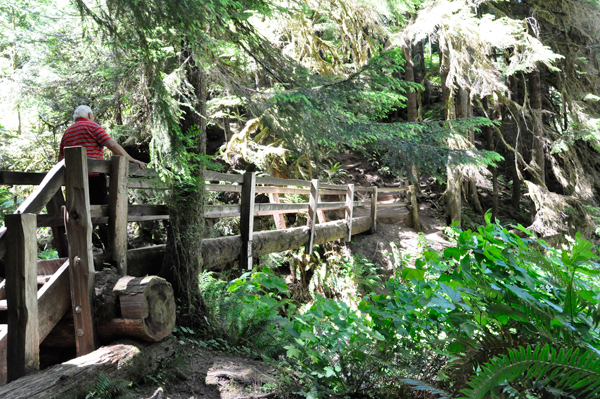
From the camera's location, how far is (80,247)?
3.44 metres

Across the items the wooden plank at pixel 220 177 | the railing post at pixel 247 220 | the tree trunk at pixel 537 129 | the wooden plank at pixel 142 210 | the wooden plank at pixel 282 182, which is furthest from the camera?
the tree trunk at pixel 537 129

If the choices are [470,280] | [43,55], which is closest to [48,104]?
[43,55]

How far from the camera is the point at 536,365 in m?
1.62

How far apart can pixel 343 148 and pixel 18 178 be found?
5.34m

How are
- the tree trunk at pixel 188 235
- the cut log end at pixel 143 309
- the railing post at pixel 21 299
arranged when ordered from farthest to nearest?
the tree trunk at pixel 188 235 → the cut log end at pixel 143 309 → the railing post at pixel 21 299

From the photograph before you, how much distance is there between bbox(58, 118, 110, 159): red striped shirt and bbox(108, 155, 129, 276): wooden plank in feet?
2.34

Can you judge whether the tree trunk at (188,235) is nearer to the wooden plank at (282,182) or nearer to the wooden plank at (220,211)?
the wooden plank at (220,211)

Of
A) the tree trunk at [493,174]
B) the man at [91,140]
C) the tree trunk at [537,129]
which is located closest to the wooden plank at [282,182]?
the man at [91,140]

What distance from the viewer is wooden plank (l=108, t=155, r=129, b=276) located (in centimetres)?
385

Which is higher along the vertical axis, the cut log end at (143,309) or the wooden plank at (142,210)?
the wooden plank at (142,210)

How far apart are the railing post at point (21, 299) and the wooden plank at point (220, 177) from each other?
208cm

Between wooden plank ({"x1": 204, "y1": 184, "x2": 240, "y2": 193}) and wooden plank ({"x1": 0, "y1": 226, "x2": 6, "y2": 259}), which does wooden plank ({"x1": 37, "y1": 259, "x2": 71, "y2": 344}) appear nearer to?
wooden plank ({"x1": 0, "y1": 226, "x2": 6, "y2": 259})

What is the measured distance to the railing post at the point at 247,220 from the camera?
599 cm

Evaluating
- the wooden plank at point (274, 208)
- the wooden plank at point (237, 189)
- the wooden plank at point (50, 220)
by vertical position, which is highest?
the wooden plank at point (237, 189)
